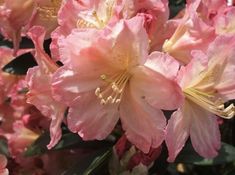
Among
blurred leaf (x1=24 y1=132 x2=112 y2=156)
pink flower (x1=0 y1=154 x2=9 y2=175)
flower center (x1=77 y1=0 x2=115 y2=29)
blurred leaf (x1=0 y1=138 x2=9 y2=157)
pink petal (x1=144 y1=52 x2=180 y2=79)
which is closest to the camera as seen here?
pink petal (x1=144 y1=52 x2=180 y2=79)

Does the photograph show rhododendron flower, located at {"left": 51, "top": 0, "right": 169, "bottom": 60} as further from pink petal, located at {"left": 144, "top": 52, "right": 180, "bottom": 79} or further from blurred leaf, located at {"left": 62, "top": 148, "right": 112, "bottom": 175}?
blurred leaf, located at {"left": 62, "top": 148, "right": 112, "bottom": 175}

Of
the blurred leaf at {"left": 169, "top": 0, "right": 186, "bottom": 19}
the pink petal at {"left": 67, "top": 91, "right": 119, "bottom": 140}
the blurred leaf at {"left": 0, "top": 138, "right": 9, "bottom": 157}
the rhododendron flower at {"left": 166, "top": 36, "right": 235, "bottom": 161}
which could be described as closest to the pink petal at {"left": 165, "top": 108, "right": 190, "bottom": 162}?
the rhododendron flower at {"left": 166, "top": 36, "right": 235, "bottom": 161}

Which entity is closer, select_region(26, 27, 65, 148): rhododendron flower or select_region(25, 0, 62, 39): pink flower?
select_region(26, 27, 65, 148): rhododendron flower

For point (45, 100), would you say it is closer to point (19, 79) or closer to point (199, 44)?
point (199, 44)

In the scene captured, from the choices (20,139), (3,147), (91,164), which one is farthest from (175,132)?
(3,147)

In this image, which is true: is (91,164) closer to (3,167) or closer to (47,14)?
(3,167)

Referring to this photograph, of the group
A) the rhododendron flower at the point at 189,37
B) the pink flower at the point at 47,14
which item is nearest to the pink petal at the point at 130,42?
the rhododendron flower at the point at 189,37

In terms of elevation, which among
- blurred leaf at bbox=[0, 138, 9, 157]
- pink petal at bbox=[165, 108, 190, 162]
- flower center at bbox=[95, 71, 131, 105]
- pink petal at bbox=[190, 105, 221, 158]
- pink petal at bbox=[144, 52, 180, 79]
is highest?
pink petal at bbox=[144, 52, 180, 79]
